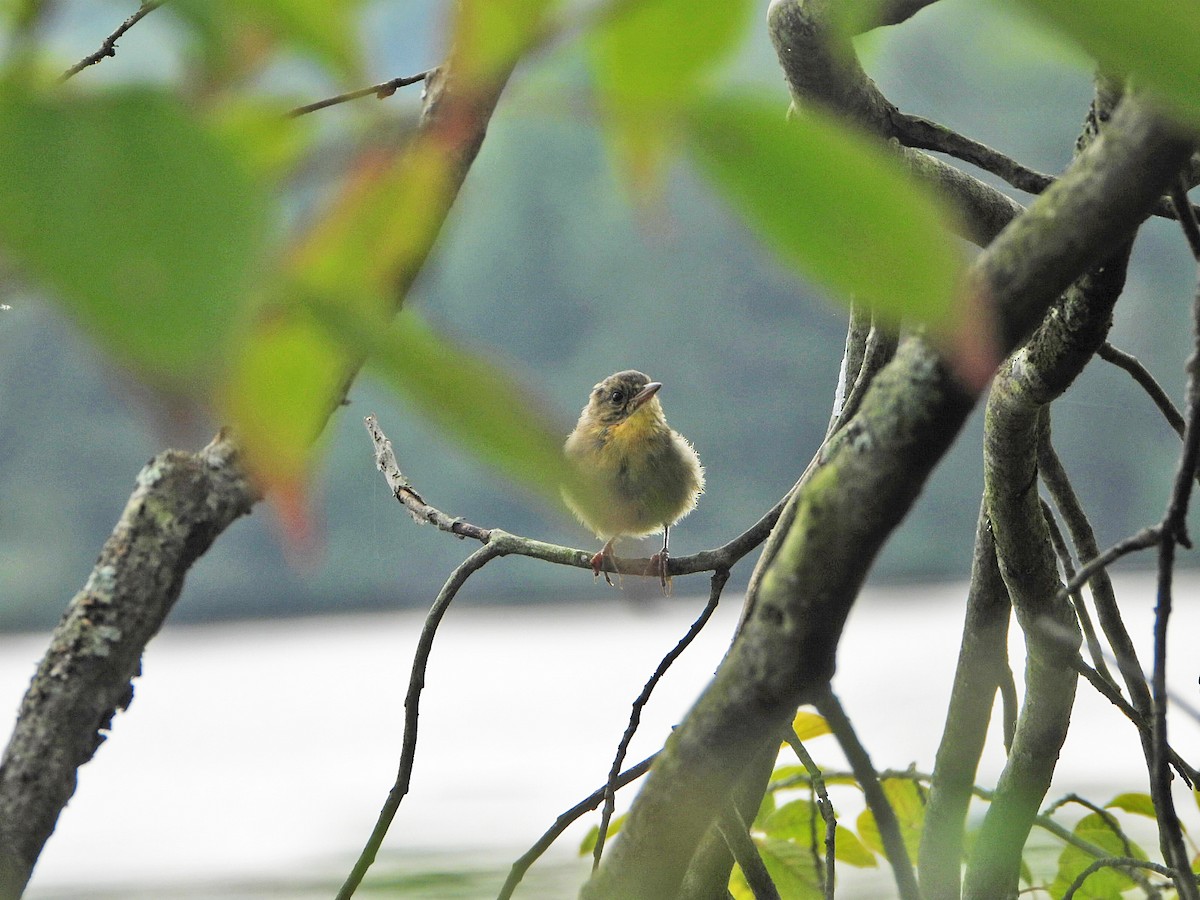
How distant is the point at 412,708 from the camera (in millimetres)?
1054

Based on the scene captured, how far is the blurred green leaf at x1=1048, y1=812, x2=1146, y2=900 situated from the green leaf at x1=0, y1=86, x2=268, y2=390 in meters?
1.15

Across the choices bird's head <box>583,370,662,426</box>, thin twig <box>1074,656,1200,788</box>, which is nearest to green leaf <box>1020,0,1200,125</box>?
thin twig <box>1074,656,1200,788</box>

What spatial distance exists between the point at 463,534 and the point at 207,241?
1.09 metres

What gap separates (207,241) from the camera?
14 cm

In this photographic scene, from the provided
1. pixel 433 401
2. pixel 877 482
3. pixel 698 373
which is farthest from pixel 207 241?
pixel 698 373

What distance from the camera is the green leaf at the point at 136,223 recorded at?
0.14 m

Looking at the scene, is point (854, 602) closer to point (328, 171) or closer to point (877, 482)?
point (877, 482)

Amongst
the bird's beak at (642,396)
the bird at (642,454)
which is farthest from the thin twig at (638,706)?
the bird's beak at (642,396)

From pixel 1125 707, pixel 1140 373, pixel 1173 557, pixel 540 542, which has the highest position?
pixel 1140 373

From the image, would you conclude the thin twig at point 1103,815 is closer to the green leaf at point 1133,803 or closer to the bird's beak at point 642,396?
the green leaf at point 1133,803

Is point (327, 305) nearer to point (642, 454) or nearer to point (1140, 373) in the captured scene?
point (1140, 373)

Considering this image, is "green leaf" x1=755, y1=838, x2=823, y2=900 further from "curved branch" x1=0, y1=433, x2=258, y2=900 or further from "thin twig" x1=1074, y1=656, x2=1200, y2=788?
"curved branch" x1=0, y1=433, x2=258, y2=900

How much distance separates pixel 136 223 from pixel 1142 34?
14 cm

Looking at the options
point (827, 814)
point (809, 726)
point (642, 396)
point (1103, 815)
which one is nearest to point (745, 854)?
point (827, 814)
